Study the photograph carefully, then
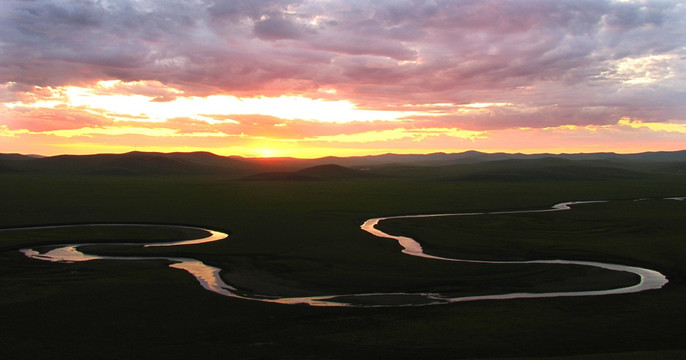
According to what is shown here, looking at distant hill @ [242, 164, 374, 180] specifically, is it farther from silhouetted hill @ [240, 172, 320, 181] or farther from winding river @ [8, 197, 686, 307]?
winding river @ [8, 197, 686, 307]

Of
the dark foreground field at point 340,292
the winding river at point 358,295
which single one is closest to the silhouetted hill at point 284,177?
the dark foreground field at point 340,292

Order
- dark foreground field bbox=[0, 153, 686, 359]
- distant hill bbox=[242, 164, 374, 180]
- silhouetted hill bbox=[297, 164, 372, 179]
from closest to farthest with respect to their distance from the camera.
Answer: dark foreground field bbox=[0, 153, 686, 359], distant hill bbox=[242, 164, 374, 180], silhouetted hill bbox=[297, 164, 372, 179]

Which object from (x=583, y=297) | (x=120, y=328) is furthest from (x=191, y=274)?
(x=583, y=297)

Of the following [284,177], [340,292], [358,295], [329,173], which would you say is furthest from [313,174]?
[358,295]

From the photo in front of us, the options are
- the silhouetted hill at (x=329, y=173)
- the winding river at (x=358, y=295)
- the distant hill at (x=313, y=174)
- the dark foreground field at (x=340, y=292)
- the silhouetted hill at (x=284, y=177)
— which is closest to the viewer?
the dark foreground field at (x=340, y=292)

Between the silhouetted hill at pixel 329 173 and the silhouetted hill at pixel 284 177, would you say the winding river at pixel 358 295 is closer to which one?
the silhouetted hill at pixel 284 177

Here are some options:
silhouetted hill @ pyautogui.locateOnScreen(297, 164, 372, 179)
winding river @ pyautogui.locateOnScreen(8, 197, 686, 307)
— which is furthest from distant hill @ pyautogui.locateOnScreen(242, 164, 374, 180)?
winding river @ pyautogui.locateOnScreen(8, 197, 686, 307)

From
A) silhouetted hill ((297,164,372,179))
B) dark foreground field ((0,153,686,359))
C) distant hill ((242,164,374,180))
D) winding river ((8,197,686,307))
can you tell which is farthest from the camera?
silhouetted hill ((297,164,372,179))

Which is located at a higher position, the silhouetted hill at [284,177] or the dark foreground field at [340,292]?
the silhouetted hill at [284,177]

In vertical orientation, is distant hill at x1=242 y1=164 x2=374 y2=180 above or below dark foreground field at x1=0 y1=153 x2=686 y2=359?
above

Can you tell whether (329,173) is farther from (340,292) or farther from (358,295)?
(358,295)

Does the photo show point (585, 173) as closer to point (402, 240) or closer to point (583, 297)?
point (402, 240)
